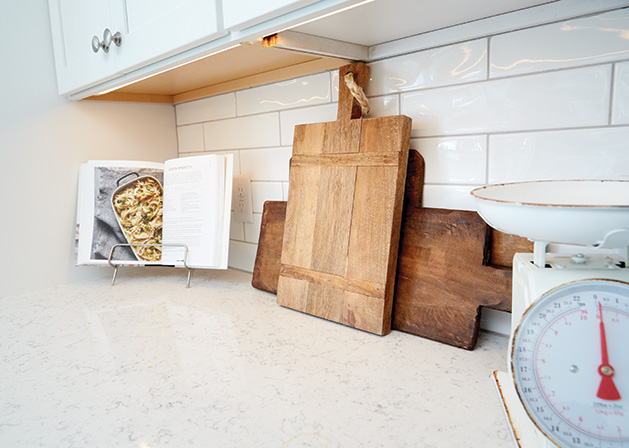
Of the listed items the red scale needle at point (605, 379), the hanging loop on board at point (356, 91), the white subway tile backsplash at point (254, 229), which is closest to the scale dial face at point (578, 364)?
the red scale needle at point (605, 379)

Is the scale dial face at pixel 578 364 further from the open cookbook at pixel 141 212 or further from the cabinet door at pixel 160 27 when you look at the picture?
the open cookbook at pixel 141 212

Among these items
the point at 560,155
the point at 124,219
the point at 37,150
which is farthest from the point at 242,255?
the point at 560,155

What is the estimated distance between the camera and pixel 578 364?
433mm

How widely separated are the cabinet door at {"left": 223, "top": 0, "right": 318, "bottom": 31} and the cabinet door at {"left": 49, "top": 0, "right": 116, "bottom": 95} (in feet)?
1.38

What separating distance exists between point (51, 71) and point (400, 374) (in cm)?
118

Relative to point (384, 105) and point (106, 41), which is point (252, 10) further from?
point (106, 41)

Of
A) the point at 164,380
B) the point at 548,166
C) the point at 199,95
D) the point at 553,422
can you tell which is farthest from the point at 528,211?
the point at 199,95

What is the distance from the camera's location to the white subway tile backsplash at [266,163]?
1161 mm

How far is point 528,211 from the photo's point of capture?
1.52 ft

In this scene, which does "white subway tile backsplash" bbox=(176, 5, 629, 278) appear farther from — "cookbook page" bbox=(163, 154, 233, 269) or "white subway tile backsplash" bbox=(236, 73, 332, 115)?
"cookbook page" bbox=(163, 154, 233, 269)

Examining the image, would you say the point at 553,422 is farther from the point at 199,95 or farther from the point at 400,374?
the point at 199,95

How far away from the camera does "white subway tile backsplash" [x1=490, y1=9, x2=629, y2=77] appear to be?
0.66m

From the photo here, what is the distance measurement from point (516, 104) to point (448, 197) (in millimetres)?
202

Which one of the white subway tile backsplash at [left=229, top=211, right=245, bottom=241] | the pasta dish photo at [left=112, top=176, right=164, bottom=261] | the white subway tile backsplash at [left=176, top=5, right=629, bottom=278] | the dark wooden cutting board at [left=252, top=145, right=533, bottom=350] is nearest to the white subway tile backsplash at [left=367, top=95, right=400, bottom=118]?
the white subway tile backsplash at [left=176, top=5, right=629, bottom=278]
